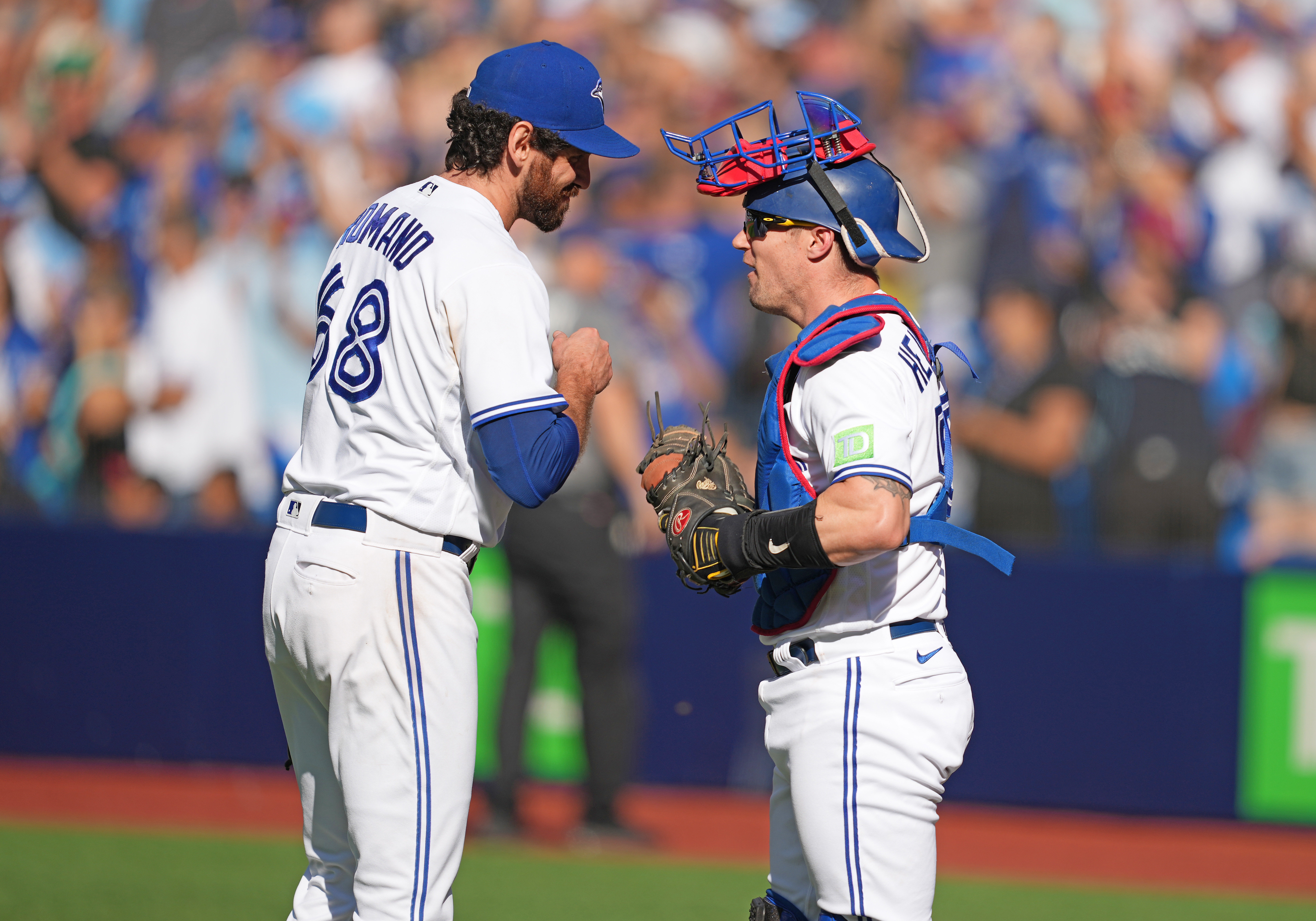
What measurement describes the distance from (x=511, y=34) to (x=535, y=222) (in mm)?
7530

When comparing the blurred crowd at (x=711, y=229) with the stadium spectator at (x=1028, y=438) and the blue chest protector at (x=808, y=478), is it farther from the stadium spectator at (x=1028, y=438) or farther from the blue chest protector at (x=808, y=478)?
the blue chest protector at (x=808, y=478)

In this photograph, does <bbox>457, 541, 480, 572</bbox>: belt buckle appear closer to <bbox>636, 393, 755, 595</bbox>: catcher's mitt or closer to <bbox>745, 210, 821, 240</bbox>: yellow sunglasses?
<bbox>636, 393, 755, 595</bbox>: catcher's mitt

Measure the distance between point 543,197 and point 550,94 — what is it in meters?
0.24

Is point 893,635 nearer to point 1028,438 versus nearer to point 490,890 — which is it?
point 490,890

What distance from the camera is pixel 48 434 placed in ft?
27.5

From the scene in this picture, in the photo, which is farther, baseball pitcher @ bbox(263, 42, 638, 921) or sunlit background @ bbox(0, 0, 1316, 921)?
sunlit background @ bbox(0, 0, 1316, 921)

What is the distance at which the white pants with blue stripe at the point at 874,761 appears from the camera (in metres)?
2.83

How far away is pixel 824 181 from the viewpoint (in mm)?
3033

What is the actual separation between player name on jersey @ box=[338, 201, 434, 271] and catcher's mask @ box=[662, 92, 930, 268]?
0.64 metres

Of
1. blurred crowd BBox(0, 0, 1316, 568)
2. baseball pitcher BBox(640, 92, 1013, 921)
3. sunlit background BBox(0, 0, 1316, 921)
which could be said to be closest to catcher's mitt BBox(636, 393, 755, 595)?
baseball pitcher BBox(640, 92, 1013, 921)

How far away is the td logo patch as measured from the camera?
108 inches

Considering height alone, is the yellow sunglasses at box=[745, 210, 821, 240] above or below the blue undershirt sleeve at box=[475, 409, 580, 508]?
above

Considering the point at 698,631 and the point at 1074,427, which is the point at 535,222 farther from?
the point at 1074,427

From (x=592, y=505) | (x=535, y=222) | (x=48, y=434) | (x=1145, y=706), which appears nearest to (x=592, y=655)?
(x=592, y=505)
